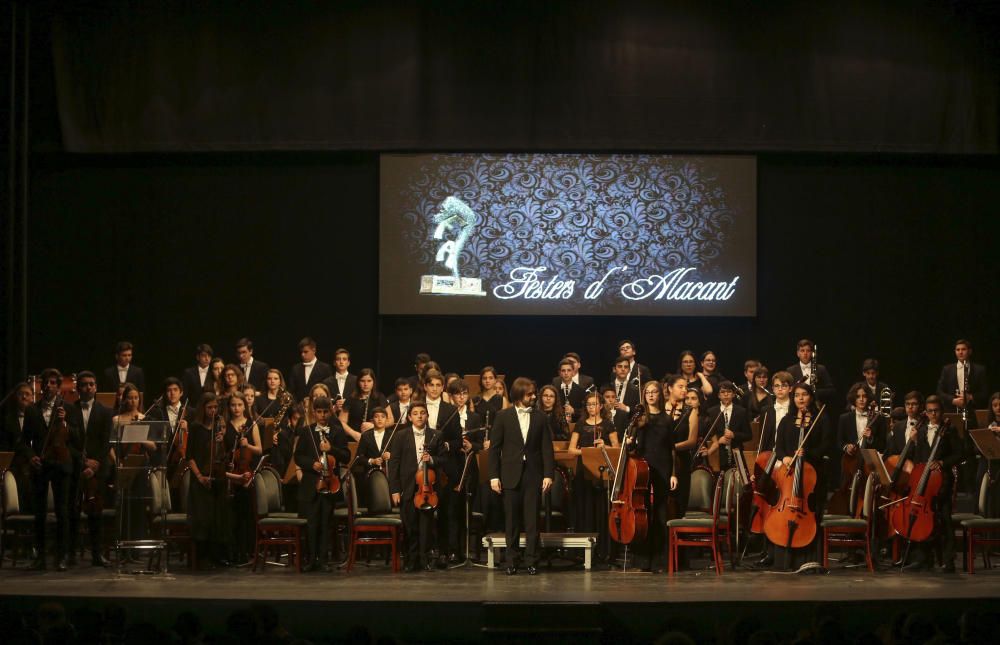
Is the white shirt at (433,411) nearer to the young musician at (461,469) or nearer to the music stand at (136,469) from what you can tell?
the young musician at (461,469)

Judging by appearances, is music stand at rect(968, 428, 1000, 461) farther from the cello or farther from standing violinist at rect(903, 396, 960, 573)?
the cello

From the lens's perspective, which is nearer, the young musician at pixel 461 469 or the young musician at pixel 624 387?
the young musician at pixel 461 469

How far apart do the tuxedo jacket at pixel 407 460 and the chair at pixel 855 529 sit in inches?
108

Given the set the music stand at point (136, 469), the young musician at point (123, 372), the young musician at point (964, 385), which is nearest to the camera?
the music stand at point (136, 469)

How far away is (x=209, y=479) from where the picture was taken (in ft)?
30.1

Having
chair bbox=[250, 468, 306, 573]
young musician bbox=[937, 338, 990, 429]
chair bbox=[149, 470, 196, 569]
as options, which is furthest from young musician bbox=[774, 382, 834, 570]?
chair bbox=[149, 470, 196, 569]

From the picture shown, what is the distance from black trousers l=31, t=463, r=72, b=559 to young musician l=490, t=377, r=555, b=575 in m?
3.09

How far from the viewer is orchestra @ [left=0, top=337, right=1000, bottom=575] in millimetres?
8930

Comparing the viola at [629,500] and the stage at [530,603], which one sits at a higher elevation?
the viola at [629,500]

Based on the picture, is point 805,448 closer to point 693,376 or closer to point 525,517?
point 525,517

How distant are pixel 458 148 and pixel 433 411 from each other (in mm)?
3755

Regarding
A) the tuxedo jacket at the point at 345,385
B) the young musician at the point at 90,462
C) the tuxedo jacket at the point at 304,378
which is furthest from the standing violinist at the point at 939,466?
the young musician at the point at 90,462

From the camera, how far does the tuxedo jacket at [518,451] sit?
29.4 ft

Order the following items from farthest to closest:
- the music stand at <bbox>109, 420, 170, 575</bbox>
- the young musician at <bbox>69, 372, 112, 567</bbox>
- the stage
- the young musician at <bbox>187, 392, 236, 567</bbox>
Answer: the young musician at <bbox>69, 372, 112, 567</bbox> < the young musician at <bbox>187, 392, 236, 567</bbox> < the music stand at <bbox>109, 420, 170, 575</bbox> < the stage
